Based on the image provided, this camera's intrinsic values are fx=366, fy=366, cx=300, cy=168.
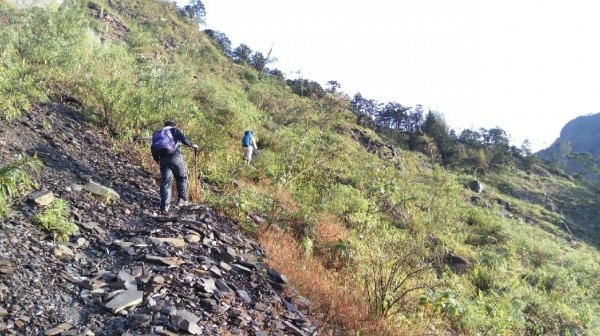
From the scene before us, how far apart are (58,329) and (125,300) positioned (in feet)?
1.56

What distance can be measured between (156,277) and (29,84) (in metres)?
4.90

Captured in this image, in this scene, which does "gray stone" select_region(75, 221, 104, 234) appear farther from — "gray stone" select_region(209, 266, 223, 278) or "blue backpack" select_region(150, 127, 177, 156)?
"blue backpack" select_region(150, 127, 177, 156)

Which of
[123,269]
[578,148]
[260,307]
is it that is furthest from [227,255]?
[578,148]

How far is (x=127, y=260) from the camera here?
3477mm

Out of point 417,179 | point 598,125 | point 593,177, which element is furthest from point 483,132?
point 598,125

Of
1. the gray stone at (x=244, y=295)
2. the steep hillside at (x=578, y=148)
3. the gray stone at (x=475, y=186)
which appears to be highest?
the steep hillside at (x=578, y=148)

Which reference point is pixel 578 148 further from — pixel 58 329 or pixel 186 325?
pixel 58 329

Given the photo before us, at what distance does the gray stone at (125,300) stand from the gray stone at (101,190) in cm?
219

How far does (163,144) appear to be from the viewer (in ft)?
17.5

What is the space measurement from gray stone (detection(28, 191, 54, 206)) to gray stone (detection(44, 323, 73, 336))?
178 centimetres

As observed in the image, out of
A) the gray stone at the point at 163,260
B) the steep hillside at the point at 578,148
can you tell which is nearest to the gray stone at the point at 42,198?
the gray stone at the point at 163,260

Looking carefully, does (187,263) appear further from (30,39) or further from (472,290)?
(30,39)

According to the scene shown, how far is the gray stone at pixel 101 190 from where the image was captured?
4652 mm

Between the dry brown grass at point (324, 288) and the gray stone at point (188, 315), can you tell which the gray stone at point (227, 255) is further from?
the gray stone at point (188, 315)
